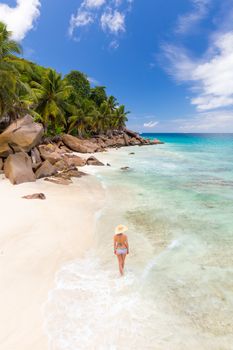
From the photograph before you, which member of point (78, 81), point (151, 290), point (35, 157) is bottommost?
point (151, 290)

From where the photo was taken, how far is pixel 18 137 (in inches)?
563

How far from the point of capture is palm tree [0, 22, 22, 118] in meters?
14.2

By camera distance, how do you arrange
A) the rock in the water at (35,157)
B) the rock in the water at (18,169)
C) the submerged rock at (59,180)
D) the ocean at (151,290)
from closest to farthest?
1. the ocean at (151,290)
2. the rock in the water at (18,169)
3. the submerged rock at (59,180)
4. the rock in the water at (35,157)

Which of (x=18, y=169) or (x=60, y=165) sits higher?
(x=18, y=169)

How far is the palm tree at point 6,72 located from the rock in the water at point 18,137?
1.82 meters

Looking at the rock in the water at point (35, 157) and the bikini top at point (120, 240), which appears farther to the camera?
the rock in the water at point (35, 157)

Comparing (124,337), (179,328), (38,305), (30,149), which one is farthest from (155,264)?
(30,149)

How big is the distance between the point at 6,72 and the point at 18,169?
22.1 feet

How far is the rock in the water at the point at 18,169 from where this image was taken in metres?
12.3

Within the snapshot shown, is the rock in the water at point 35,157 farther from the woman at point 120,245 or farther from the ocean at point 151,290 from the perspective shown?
the woman at point 120,245

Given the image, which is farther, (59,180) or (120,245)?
(59,180)

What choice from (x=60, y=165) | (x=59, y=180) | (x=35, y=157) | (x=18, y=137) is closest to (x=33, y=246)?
(x=59, y=180)

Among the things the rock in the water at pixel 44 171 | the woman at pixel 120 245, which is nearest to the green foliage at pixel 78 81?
the rock in the water at pixel 44 171

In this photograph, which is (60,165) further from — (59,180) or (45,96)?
(45,96)
